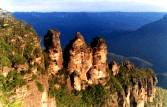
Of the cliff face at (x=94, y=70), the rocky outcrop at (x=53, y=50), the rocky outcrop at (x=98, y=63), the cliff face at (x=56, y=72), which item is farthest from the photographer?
the rocky outcrop at (x=98, y=63)

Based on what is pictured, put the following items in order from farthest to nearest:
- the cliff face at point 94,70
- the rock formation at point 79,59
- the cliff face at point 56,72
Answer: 1. the cliff face at point 94,70
2. the rock formation at point 79,59
3. the cliff face at point 56,72

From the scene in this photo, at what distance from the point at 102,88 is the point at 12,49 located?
4383cm

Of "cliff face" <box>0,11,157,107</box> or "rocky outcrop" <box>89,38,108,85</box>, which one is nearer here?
"cliff face" <box>0,11,157,107</box>

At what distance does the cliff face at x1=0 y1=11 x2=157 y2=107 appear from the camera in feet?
377

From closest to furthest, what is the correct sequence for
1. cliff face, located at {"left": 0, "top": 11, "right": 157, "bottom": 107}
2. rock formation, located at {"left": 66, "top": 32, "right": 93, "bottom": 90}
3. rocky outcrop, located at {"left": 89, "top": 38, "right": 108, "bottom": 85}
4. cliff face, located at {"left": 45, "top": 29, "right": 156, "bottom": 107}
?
1. cliff face, located at {"left": 0, "top": 11, "right": 157, "bottom": 107}
2. rock formation, located at {"left": 66, "top": 32, "right": 93, "bottom": 90}
3. cliff face, located at {"left": 45, "top": 29, "right": 156, "bottom": 107}
4. rocky outcrop, located at {"left": 89, "top": 38, "right": 108, "bottom": 85}

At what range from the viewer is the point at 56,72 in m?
139

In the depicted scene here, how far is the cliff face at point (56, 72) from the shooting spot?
115m

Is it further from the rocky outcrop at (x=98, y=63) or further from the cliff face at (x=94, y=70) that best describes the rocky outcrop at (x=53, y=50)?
the rocky outcrop at (x=98, y=63)

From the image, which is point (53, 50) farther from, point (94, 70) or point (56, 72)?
point (94, 70)

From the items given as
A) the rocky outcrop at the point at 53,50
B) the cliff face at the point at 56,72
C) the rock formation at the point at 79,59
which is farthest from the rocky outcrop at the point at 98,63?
the rocky outcrop at the point at 53,50

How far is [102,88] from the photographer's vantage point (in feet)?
511

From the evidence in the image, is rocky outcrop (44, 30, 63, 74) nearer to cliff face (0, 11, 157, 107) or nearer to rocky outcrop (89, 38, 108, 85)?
cliff face (0, 11, 157, 107)

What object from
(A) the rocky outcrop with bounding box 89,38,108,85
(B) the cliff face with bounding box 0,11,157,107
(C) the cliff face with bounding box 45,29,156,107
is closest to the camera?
(B) the cliff face with bounding box 0,11,157,107

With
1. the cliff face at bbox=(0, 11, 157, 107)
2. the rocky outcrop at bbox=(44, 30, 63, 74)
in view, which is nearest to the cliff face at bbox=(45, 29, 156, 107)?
the cliff face at bbox=(0, 11, 157, 107)
